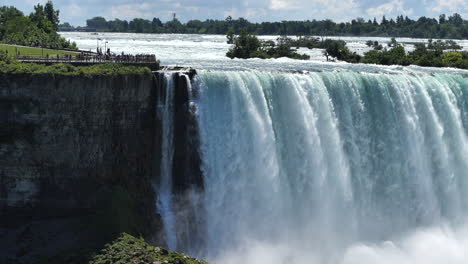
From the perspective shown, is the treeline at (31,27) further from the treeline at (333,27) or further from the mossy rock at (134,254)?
the treeline at (333,27)

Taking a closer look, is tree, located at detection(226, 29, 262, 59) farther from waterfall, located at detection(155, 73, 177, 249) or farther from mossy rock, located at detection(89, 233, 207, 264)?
mossy rock, located at detection(89, 233, 207, 264)

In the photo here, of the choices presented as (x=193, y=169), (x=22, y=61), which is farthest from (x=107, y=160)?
(x=22, y=61)

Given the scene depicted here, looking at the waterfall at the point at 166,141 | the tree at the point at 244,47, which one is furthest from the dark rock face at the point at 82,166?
the tree at the point at 244,47

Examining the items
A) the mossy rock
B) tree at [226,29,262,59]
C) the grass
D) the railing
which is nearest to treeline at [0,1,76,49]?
tree at [226,29,262,59]

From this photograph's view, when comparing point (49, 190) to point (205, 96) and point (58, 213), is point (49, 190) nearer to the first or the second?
point (58, 213)

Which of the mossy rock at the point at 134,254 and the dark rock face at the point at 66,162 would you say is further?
the dark rock face at the point at 66,162
